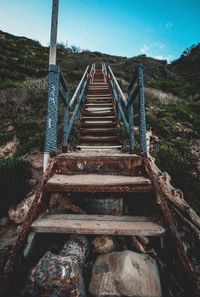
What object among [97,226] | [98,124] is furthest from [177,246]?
[98,124]

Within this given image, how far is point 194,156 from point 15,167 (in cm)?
420

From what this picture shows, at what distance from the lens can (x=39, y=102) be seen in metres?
8.38

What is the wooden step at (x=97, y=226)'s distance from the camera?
5.56 feet

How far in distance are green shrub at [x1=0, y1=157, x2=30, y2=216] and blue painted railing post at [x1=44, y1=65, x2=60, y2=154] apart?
3.55 feet

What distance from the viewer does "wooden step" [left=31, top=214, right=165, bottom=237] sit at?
66.7 inches

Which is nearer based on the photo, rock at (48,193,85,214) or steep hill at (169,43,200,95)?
rock at (48,193,85,214)

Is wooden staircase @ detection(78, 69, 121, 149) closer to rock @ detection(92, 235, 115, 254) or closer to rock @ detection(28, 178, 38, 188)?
rock @ detection(28, 178, 38, 188)

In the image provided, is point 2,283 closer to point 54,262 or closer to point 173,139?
point 54,262

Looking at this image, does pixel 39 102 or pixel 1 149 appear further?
pixel 39 102

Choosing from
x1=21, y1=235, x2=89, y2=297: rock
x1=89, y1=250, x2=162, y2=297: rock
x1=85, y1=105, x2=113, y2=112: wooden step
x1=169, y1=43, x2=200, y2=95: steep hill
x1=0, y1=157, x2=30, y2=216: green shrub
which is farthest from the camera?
x1=169, y1=43, x2=200, y2=95: steep hill

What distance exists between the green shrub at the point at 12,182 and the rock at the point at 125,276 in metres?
1.76

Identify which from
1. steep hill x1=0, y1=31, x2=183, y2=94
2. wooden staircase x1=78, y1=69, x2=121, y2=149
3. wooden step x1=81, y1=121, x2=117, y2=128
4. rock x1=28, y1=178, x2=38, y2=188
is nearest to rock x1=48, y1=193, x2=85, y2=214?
rock x1=28, y1=178, x2=38, y2=188

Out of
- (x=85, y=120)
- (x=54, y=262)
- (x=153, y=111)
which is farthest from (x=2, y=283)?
(x=153, y=111)

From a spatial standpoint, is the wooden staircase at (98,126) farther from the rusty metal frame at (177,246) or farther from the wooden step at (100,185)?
the rusty metal frame at (177,246)
